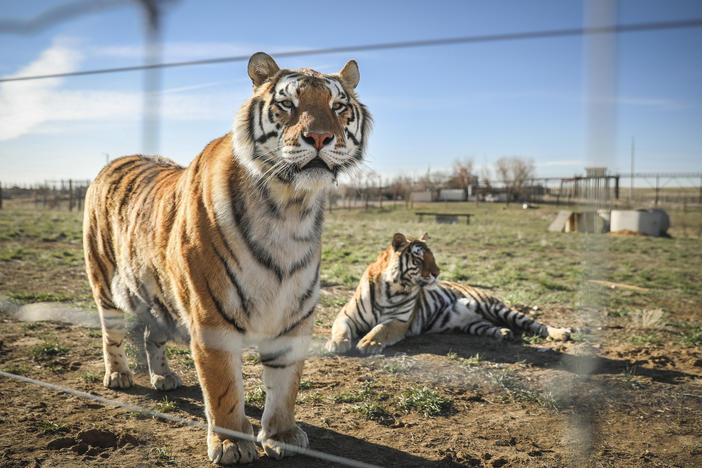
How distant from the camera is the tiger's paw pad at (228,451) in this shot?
248 centimetres

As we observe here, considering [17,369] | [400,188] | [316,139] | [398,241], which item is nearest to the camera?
[316,139]

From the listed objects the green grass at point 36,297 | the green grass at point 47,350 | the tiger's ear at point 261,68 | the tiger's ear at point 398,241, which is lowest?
the green grass at point 47,350

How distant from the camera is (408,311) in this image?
489cm

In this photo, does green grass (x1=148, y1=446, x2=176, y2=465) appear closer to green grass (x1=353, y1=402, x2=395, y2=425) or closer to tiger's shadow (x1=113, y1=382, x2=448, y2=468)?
tiger's shadow (x1=113, y1=382, x2=448, y2=468)

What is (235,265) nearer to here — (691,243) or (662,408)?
(662,408)

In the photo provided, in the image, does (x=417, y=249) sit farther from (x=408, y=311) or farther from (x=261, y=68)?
(x=261, y=68)

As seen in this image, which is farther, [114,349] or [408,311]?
[408,311]

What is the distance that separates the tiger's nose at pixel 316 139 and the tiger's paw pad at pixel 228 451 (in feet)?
5.11

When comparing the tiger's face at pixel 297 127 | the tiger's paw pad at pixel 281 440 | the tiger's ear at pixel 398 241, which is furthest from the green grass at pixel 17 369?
the tiger's ear at pixel 398 241

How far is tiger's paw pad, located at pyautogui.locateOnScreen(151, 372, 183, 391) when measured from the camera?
3.52 m

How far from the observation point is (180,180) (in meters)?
2.96

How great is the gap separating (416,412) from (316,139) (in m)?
2.06

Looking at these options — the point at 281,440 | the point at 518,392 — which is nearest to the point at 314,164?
the point at 281,440

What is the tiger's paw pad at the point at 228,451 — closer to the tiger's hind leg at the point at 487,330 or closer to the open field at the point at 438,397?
the open field at the point at 438,397
